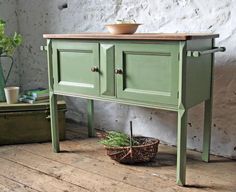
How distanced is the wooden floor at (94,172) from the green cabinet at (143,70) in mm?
124

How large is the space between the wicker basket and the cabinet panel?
0.35 m

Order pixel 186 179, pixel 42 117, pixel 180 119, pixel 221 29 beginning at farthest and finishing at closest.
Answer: pixel 42 117, pixel 221 29, pixel 186 179, pixel 180 119

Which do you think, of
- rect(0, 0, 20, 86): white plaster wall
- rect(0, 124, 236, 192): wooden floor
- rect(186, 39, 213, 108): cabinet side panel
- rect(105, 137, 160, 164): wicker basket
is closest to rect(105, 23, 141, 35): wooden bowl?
rect(186, 39, 213, 108): cabinet side panel

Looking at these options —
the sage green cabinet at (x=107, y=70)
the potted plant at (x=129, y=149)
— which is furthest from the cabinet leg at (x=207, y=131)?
the sage green cabinet at (x=107, y=70)

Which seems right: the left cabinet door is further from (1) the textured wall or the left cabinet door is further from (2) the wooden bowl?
(1) the textured wall

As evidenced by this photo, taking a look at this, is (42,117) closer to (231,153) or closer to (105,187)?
(105,187)

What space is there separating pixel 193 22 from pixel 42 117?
122cm

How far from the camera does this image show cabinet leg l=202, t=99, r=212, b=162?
2.15 m

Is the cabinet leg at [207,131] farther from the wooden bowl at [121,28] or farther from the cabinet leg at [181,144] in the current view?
the wooden bowl at [121,28]

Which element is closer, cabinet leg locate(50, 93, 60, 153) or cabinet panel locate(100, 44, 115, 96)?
cabinet panel locate(100, 44, 115, 96)

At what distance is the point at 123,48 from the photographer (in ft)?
6.38

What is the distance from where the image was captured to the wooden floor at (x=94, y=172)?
1878 mm

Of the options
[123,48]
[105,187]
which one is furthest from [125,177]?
[123,48]

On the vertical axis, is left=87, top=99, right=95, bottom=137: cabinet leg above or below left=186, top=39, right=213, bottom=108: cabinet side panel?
below
